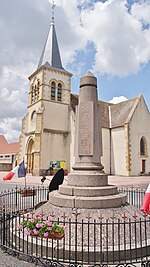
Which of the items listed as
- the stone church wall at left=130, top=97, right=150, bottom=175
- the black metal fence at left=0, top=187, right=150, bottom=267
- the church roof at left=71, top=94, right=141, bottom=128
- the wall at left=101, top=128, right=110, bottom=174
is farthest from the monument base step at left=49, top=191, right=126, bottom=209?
the wall at left=101, top=128, right=110, bottom=174

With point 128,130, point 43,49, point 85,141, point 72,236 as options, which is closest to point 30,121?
point 43,49

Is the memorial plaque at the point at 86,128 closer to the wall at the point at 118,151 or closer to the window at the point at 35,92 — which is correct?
the wall at the point at 118,151

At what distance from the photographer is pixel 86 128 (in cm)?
698

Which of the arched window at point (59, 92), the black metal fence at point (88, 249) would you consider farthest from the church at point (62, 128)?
the black metal fence at point (88, 249)

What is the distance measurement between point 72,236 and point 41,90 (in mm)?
24790

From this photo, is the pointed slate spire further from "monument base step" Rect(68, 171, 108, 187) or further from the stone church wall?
"monument base step" Rect(68, 171, 108, 187)

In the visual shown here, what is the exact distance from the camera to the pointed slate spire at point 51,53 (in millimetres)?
29828

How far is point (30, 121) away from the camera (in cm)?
2992

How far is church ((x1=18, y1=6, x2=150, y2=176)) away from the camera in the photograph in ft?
87.7

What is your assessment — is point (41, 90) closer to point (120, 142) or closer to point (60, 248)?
point (120, 142)

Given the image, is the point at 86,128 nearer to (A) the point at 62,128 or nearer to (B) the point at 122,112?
(A) the point at 62,128

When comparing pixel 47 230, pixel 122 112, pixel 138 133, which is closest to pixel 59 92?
pixel 122 112

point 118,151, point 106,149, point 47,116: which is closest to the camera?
point 47,116

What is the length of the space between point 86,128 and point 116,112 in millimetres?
24969
